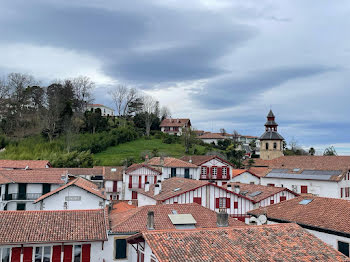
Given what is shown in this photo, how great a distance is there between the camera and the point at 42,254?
17359mm

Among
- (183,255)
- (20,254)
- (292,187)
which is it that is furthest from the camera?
(292,187)

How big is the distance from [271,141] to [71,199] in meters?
52.8

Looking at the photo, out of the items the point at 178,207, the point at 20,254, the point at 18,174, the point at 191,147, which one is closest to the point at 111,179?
the point at 18,174

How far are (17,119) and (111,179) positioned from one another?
2894cm

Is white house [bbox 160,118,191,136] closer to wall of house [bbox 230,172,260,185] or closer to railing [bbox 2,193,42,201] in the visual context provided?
wall of house [bbox 230,172,260,185]

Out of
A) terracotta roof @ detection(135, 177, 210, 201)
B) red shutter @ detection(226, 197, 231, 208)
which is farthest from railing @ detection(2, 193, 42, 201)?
red shutter @ detection(226, 197, 231, 208)

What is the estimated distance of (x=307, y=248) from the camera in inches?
476

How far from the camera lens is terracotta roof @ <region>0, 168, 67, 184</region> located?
3288 cm

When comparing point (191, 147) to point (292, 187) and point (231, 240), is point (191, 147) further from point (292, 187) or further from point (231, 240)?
point (231, 240)

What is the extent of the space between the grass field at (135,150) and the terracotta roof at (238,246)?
46743 mm

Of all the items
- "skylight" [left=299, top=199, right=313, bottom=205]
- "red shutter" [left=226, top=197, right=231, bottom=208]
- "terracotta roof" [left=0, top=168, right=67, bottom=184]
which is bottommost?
"red shutter" [left=226, top=197, right=231, bottom=208]

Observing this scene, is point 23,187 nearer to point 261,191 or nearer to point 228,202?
point 228,202

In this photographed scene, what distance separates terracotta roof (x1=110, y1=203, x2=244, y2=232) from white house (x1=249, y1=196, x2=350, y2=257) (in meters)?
3.18

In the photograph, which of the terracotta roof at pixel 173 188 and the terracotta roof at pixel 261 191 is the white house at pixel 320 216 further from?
the terracotta roof at pixel 261 191
